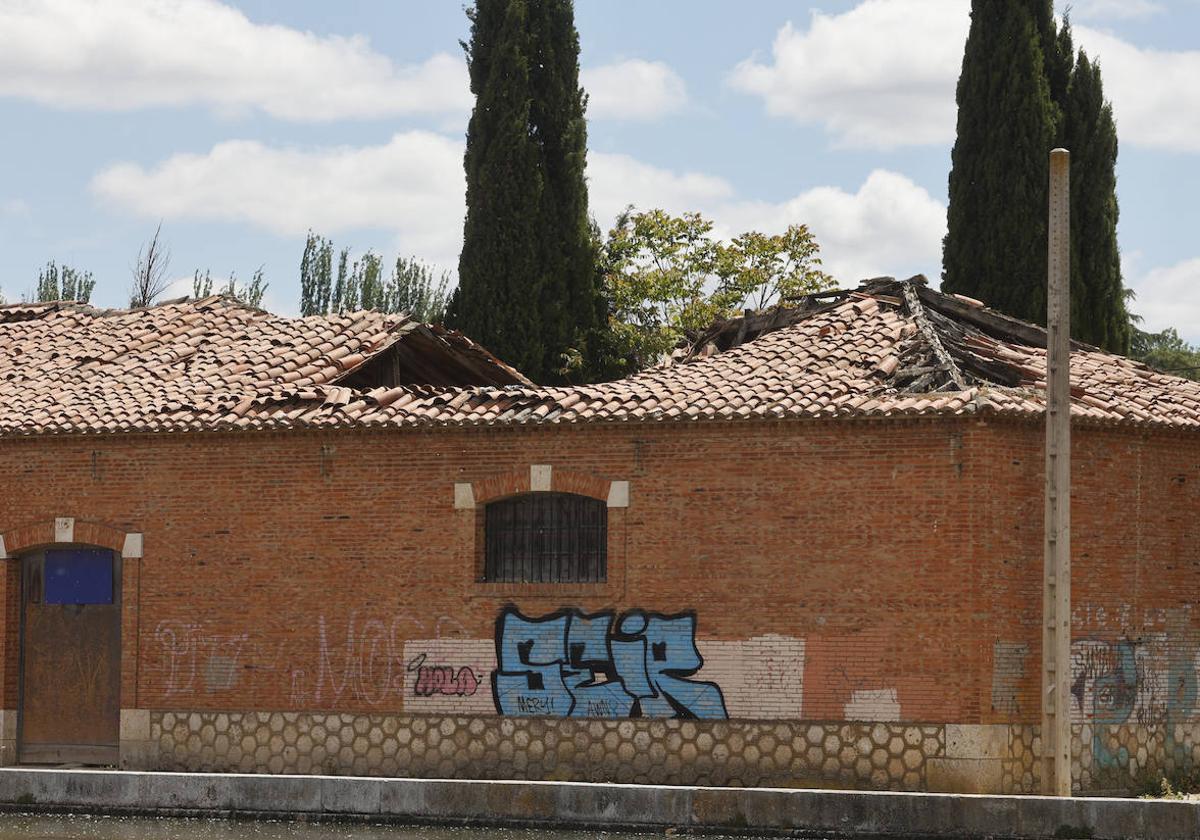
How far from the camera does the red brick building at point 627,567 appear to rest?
18078 mm

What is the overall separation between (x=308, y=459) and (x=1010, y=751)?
8.59 meters

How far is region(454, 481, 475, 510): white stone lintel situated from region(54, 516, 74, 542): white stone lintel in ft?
16.6

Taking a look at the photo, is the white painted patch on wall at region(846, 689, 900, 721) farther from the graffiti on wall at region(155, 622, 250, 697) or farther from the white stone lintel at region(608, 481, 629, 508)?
the graffiti on wall at region(155, 622, 250, 697)

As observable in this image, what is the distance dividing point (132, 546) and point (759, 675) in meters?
7.91

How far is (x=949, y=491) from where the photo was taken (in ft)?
58.9

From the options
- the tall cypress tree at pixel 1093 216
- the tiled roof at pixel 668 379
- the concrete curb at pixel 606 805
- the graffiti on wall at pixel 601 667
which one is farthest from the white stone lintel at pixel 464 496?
the tall cypress tree at pixel 1093 216

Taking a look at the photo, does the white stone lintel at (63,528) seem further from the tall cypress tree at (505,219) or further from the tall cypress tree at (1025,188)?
the tall cypress tree at (1025,188)

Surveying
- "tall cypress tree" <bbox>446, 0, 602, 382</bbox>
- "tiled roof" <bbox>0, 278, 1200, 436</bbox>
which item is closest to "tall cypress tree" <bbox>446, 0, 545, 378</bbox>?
"tall cypress tree" <bbox>446, 0, 602, 382</bbox>

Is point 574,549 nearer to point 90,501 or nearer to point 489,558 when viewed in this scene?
point 489,558

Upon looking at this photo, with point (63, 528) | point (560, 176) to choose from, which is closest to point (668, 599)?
point (63, 528)

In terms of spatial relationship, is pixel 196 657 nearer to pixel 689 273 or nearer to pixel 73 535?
pixel 73 535

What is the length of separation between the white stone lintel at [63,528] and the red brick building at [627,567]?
0.03 meters

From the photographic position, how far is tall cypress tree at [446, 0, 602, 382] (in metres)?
33.4

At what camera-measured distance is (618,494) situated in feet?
62.7
